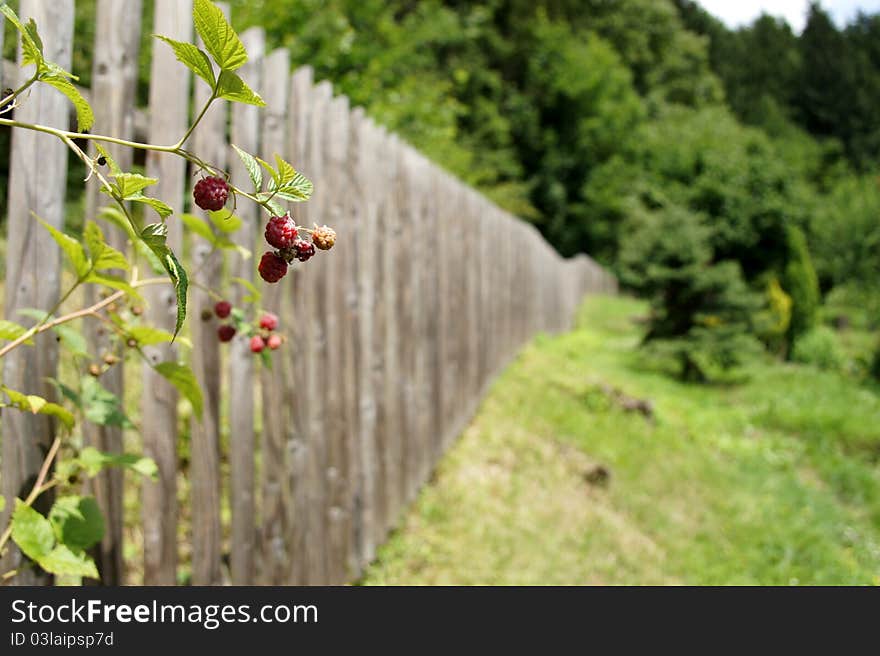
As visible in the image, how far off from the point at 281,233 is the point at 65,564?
0.78 metres

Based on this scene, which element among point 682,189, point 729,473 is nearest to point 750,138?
point 682,189

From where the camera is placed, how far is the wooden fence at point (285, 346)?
4.06ft

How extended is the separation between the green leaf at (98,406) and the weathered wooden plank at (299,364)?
90 centimetres

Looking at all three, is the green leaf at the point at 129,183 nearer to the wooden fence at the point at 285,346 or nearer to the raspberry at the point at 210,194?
the raspberry at the point at 210,194

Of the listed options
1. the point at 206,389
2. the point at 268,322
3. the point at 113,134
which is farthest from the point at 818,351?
the point at 268,322

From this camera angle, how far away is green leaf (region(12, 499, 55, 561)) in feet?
3.19

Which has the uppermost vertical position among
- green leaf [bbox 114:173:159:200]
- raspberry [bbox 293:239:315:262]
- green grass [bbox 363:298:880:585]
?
green leaf [bbox 114:173:159:200]

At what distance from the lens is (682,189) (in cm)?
1397

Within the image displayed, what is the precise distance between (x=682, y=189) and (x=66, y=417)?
1418 centimetres

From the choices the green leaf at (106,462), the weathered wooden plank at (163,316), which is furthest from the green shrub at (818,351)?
the green leaf at (106,462)

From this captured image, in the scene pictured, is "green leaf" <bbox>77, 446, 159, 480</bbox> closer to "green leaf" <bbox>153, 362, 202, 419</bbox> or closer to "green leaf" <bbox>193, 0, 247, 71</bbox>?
"green leaf" <bbox>153, 362, 202, 419</bbox>

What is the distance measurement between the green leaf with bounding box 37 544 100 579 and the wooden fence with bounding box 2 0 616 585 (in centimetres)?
24

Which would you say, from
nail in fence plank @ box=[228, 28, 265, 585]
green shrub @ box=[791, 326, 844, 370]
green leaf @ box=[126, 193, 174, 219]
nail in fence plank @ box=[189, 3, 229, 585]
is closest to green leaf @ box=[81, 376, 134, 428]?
nail in fence plank @ box=[189, 3, 229, 585]
